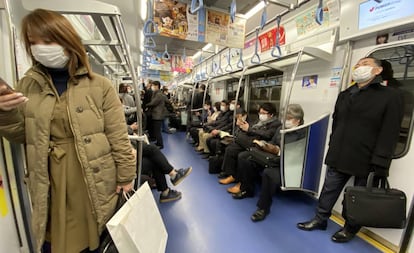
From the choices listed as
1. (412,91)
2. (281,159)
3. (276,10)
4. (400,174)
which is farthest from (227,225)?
(276,10)

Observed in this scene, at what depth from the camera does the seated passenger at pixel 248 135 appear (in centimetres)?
291

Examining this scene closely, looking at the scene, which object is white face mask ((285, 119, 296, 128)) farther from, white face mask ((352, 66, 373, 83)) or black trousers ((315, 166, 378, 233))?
white face mask ((352, 66, 373, 83))

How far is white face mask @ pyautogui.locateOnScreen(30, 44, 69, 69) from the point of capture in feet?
2.99

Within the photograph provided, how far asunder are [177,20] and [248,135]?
→ 188 cm

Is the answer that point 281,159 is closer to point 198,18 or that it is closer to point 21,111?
point 198,18

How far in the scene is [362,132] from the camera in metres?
1.80

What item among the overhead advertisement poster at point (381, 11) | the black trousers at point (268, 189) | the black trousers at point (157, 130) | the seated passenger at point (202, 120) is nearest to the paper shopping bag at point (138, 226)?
the black trousers at point (268, 189)

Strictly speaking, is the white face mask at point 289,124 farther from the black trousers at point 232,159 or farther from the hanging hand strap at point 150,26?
the hanging hand strap at point 150,26

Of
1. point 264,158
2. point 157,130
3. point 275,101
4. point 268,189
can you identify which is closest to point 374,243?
point 268,189

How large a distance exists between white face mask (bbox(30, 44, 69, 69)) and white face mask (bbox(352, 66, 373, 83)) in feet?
7.28

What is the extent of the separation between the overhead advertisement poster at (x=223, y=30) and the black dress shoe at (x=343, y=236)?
8.24 ft

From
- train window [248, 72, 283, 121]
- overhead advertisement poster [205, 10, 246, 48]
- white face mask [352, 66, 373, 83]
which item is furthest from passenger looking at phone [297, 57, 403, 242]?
train window [248, 72, 283, 121]

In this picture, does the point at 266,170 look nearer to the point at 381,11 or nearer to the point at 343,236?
the point at 343,236

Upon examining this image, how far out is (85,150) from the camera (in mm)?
972
